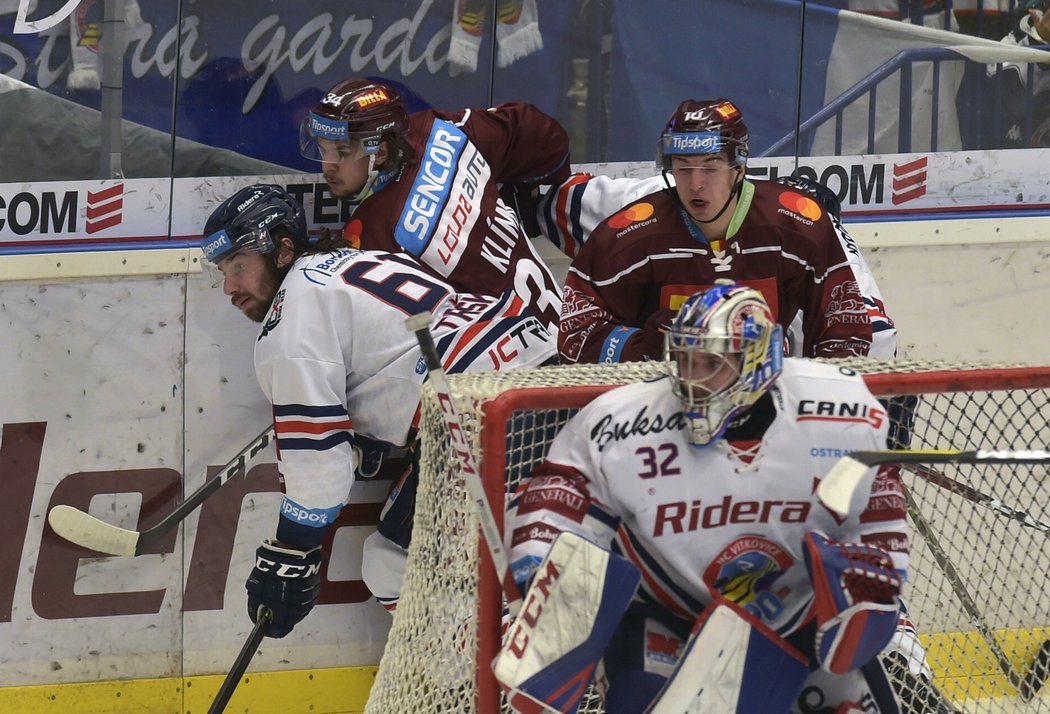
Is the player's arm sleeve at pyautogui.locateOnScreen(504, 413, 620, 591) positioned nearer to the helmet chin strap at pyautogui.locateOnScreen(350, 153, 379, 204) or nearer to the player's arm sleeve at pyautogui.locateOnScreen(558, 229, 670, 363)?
the player's arm sleeve at pyautogui.locateOnScreen(558, 229, 670, 363)

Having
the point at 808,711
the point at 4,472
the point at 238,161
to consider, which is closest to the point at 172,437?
the point at 4,472

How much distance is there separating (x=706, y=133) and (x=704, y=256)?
257 millimetres

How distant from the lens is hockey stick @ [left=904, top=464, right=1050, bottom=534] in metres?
3.14

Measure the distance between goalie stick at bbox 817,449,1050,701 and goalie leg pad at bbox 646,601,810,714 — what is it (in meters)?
0.25

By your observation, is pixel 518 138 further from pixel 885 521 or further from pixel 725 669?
pixel 725 669

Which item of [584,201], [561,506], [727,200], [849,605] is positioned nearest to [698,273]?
[727,200]

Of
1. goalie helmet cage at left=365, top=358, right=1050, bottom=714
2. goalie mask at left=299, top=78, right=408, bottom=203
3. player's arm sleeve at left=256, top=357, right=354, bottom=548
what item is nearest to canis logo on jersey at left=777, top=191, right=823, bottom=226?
goalie helmet cage at left=365, top=358, right=1050, bottom=714

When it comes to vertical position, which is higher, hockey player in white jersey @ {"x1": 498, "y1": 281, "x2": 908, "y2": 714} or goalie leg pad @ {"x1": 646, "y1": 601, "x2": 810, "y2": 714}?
hockey player in white jersey @ {"x1": 498, "y1": 281, "x2": 908, "y2": 714}

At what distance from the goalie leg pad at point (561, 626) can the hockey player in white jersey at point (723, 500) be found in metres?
0.10

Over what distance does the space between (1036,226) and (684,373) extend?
1952 millimetres

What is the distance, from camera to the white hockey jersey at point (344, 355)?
3229 mm

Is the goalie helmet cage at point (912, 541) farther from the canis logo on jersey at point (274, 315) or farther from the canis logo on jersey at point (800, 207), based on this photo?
the canis logo on jersey at point (274, 315)

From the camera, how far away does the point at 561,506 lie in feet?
7.84

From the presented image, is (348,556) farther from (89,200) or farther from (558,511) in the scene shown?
(558,511)
